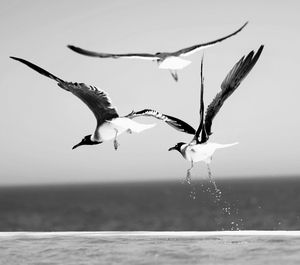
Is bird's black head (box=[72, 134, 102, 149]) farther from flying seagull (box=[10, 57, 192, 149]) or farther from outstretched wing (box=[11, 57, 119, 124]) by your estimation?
outstretched wing (box=[11, 57, 119, 124])

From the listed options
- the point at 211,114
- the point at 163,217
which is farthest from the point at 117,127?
the point at 163,217

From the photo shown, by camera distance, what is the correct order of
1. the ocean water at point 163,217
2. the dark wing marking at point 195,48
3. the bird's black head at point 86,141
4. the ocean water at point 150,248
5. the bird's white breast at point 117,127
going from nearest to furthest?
the dark wing marking at point 195,48
the bird's white breast at point 117,127
the bird's black head at point 86,141
the ocean water at point 150,248
the ocean water at point 163,217

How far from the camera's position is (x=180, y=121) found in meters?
→ 5.48

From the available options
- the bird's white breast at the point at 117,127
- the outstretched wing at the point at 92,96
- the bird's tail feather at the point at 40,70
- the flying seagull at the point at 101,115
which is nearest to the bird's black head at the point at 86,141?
the flying seagull at the point at 101,115

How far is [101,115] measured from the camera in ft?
18.0

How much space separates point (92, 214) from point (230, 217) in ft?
36.3

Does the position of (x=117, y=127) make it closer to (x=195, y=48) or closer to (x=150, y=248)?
(x=195, y=48)

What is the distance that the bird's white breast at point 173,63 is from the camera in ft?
16.4

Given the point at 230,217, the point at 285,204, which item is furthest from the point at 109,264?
the point at 285,204

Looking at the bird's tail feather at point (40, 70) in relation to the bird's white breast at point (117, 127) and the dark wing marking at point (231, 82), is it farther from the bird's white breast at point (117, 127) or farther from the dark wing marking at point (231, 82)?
the dark wing marking at point (231, 82)

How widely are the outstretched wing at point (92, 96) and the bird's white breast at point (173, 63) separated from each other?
52 cm

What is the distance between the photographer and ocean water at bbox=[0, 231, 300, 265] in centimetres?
731

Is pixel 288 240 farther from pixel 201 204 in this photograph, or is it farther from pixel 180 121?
pixel 201 204

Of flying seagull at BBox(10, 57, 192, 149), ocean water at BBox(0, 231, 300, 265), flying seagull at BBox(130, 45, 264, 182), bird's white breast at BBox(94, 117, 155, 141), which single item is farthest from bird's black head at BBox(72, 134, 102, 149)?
ocean water at BBox(0, 231, 300, 265)
